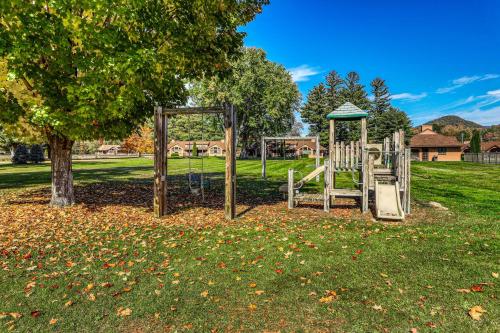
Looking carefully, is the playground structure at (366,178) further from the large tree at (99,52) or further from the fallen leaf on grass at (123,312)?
the fallen leaf on grass at (123,312)

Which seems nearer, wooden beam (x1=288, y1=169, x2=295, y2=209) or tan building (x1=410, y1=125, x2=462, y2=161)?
wooden beam (x1=288, y1=169, x2=295, y2=209)

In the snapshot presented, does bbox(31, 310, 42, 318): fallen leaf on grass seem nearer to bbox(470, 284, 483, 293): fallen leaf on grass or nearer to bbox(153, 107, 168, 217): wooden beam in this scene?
bbox(153, 107, 168, 217): wooden beam

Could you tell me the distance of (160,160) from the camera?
10211 mm

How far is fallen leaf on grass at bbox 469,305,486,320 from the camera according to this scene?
4.25 meters

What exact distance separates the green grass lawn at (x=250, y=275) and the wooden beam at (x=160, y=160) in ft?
2.73

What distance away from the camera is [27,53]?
7.72m

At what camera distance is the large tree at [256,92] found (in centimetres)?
5153

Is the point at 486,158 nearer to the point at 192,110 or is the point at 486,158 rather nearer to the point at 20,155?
the point at 192,110

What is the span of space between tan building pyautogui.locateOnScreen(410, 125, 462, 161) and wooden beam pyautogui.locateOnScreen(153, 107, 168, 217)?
68972 millimetres

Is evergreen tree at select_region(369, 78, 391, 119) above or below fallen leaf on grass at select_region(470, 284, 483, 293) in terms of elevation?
above

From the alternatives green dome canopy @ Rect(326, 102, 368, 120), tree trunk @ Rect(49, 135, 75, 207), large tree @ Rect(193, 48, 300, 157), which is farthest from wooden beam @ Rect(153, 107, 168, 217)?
large tree @ Rect(193, 48, 300, 157)

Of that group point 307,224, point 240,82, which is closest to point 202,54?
point 307,224

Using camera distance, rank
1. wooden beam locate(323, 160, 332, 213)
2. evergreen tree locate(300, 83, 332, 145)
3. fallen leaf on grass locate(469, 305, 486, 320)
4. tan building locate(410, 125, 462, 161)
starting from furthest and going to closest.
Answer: evergreen tree locate(300, 83, 332, 145) → tan building locate(410, 125, 462, 161) → wooden beam locate(323, 160, 332, 213) → fallen leaf on grass locate(469, 305, 486, 320)

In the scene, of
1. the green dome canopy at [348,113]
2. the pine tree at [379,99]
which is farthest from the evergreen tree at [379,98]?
the green dome canopy at [348,113]
